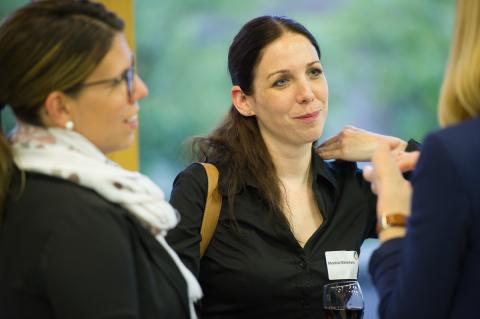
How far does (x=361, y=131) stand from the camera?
2723 millimetres

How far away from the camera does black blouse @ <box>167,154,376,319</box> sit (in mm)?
2418

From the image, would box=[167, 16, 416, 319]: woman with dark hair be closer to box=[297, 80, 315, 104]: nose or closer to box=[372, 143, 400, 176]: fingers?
box=[297, 80, 315, 104]: nose

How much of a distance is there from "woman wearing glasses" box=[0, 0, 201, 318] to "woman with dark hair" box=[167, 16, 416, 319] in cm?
67

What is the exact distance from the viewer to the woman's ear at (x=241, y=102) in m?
2.73

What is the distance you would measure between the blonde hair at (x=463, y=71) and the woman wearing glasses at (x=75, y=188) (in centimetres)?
73

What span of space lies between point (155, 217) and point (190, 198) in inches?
30.6

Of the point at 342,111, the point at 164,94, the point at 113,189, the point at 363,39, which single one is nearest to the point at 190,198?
the point at 113,189

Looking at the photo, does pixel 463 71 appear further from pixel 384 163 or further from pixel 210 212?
pixel 210 212

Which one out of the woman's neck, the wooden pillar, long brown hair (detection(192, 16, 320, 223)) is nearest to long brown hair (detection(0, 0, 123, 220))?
long brown hair (detection(192, 16, 320, 223))

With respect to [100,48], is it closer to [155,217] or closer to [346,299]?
[155,217]

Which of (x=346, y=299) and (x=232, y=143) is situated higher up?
(x=232, y=143)

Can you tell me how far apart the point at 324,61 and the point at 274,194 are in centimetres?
202

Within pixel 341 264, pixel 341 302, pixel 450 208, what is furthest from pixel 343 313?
pixel 450 208

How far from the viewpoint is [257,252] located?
247cm
